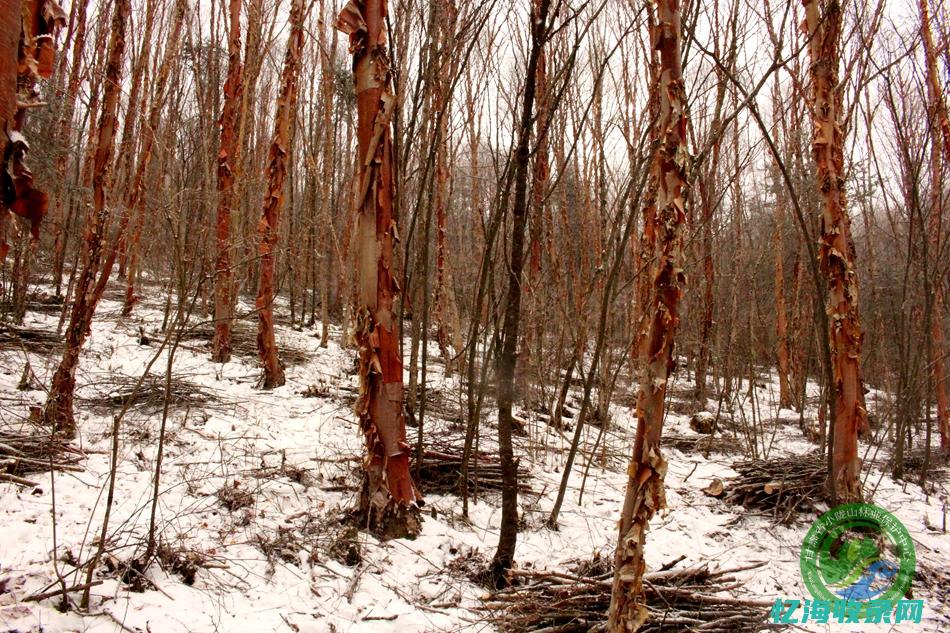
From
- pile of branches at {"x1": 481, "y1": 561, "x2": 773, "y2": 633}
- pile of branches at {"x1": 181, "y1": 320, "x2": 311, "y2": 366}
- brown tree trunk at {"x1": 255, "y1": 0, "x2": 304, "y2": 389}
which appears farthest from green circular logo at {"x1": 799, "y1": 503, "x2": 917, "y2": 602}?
pile of branches at {"x1": 181, "y1": 320, "x2": 311, "y2": 366}

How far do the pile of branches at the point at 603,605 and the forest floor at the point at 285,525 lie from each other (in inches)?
7.0

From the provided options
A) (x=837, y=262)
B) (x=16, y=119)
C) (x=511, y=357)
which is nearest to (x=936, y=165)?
A: (x=837, y=262)

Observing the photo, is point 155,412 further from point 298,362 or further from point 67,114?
point 67,114

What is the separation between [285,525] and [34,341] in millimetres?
3825

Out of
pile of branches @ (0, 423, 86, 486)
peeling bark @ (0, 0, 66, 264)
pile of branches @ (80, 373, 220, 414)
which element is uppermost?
peeling bark @ (0, 0, 66, 264)

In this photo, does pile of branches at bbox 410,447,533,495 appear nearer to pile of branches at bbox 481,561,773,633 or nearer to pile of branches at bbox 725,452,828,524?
pile of branches at bbox 481,561,773,633

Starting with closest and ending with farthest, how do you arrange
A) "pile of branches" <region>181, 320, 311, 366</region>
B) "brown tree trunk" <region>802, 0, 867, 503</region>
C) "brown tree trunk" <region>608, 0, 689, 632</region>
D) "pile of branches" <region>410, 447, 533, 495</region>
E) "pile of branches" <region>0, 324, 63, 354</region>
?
1. "brown tree trunk" <region>608, 0, 689, 632</region>
2. "brown tree trunk" <region>802, 0, 867, 503</region>
3. "pile of branches" <region>410, 447, 533, 495</region>
4. "pile of branches" <region>0, 324, 63, 354</region>
5. "pile of branches" <region>181, 320, 311, 366</region>

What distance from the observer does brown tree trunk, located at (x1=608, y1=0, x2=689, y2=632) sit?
1.85 meters

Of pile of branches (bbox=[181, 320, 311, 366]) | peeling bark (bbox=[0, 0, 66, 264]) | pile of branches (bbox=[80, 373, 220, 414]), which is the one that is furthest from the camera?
pile of branches (bbox=[181, 320, 311, 366])

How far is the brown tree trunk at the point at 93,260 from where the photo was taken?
12.6ft

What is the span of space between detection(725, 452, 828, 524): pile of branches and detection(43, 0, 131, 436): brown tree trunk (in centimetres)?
541

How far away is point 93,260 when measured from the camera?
385 centimetres

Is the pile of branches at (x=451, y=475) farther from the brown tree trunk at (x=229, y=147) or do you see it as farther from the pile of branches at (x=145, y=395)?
the brown tree trunk at (x=229, y=147)

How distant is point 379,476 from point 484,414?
281cm
